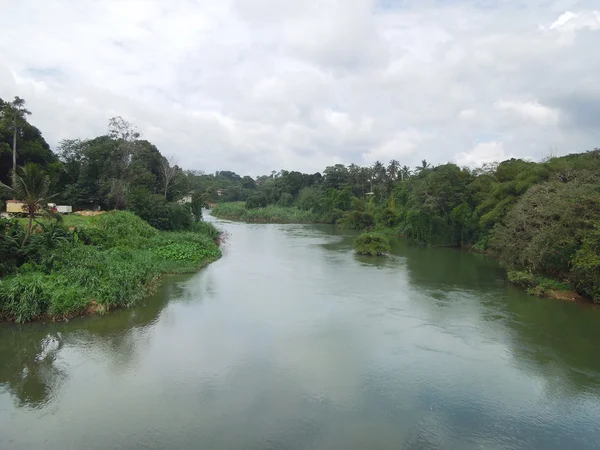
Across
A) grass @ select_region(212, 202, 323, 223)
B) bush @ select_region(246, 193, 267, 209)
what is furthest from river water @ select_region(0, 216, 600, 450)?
bush @ select_region(246, 193, 267, 209)

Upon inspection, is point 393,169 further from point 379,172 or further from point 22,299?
point 22,299

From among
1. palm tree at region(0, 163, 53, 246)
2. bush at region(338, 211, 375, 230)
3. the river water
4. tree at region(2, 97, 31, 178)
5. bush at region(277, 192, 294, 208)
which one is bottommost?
the river water

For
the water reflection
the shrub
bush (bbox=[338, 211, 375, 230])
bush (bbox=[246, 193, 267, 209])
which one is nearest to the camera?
the water reflection

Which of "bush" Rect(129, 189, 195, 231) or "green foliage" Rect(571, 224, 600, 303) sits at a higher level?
"bush" Rect(129, 189, 195, 231)

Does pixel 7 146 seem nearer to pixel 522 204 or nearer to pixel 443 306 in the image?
pixel 443 306

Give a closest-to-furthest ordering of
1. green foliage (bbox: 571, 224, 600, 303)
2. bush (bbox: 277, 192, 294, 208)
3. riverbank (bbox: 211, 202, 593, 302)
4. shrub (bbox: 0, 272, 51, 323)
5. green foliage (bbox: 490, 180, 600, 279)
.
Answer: shrub (bbox: 0, 272, 51, 323) < green foliage (bbox: 571, 224, 600, 303) < green foliage (bbox: 490, 180, 600, 279) < riverbank (bbox: 211, 202, 593, 302) < bush (bbox: 277, 192, 294, 208)

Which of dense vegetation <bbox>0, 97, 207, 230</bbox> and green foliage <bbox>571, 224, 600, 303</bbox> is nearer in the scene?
green foliage <bbox>571, 224, 600, 303</bbox>

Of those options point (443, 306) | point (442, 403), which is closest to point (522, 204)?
point (443, 306)

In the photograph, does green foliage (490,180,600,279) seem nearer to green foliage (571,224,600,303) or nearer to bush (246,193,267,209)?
green foliage (571,224,600,303)

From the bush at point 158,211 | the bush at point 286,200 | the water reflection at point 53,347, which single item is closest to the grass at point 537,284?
the water reflection at point 53,347
